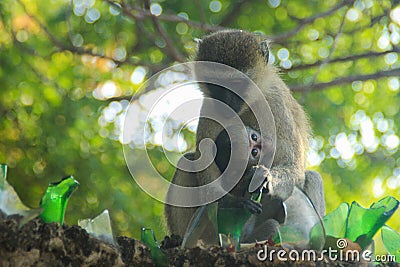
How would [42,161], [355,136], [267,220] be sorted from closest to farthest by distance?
[267,220] < [42,161] < [355,136]

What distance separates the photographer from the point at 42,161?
5.77 metres

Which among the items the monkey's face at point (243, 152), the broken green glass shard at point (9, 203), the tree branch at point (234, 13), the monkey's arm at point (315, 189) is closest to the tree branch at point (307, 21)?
the tree branch at point (234, 13)

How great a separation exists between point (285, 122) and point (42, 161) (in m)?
3.33

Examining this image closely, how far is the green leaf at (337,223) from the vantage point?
210 cm

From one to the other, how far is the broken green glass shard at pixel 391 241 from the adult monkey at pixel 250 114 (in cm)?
85

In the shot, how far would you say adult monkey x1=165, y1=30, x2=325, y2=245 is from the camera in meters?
3.22

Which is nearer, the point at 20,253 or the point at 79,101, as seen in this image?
the point at 20,253

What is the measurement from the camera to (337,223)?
2113 mm

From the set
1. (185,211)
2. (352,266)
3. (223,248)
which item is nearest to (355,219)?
(352,266)

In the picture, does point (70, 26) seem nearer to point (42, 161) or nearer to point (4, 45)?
point (4, 45)

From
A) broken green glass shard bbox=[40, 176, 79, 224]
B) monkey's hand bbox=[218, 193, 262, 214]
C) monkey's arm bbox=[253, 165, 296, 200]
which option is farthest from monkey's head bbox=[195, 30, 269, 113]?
broken green glass shard bbox=[40, 176, 79, 224]

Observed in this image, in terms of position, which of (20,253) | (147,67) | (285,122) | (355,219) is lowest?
(20,253)

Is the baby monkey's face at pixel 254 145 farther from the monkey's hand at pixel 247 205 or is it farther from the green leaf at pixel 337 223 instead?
the green leaf at pixel 337 223

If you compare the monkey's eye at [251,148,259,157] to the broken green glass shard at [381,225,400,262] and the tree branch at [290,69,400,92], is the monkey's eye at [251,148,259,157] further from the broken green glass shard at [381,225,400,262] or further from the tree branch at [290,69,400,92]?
the tree branch at [290,69,400,92]
